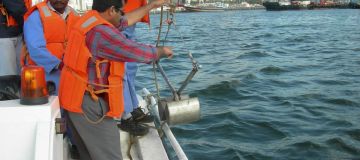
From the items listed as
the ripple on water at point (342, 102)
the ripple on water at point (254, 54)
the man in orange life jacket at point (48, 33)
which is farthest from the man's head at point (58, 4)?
the ripple on water at point (254, 54)

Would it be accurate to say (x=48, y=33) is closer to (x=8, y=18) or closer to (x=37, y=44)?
(x=37, y=44)

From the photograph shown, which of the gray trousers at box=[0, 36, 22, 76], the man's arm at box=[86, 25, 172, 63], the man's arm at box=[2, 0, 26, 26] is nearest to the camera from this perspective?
the man's arm at box=[86, 25, 172, 63]

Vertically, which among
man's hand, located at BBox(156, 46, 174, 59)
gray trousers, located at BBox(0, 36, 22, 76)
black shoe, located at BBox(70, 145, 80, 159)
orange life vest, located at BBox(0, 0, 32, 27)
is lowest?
black shoe, located at BBox(70, 145, 80, 159)

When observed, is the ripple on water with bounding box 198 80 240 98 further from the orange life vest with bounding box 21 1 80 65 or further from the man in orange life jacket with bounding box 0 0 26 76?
the orange life vest with bounding box 21 1 80 65

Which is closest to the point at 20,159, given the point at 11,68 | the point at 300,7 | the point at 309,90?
the point at 11,68

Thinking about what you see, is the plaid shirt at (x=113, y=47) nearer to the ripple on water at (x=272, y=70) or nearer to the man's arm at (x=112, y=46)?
the man's arm at (x=112, y=46)

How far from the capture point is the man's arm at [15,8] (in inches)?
167

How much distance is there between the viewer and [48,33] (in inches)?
160

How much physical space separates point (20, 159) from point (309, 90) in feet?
30.5

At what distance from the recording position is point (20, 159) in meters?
2.43

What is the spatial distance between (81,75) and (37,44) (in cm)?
105

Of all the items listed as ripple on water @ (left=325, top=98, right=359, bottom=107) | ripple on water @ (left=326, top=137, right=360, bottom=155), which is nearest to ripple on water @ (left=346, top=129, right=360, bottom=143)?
ripple on water @ (left=326, top=137, right=360, bottom=155)

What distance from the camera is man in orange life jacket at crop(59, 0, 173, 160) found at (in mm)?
2951

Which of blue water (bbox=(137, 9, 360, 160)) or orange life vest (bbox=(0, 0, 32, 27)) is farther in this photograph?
blue water (bbox=(137, 9, 360, 160))
